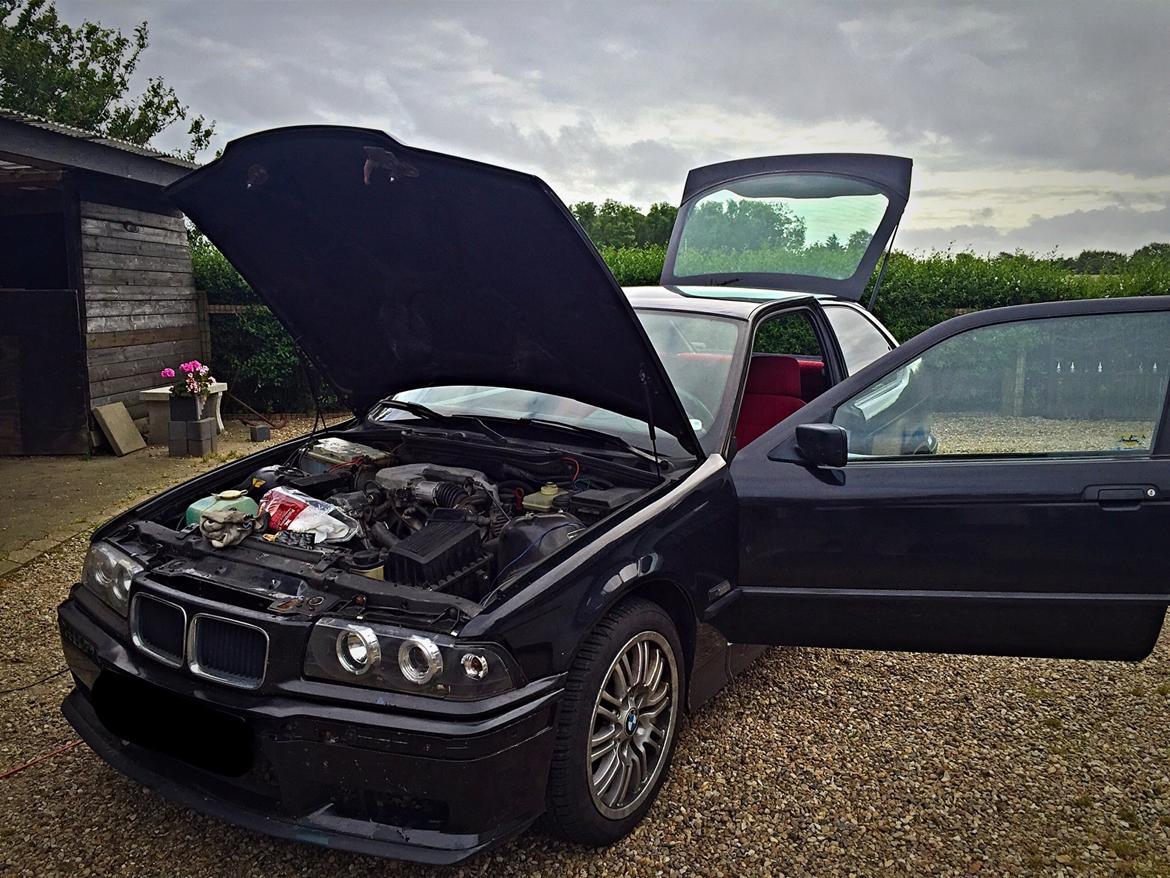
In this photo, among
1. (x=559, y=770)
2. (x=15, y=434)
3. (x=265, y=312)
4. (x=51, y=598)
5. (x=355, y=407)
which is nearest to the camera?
(x=559, y=770)

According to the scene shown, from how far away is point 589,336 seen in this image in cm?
299

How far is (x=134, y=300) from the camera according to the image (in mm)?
9695

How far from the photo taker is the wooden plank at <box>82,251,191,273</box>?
29.6 feet

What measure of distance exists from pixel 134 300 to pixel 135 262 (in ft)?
1.47

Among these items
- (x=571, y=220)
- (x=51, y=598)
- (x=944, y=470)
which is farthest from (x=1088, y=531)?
(x=51, y=598)

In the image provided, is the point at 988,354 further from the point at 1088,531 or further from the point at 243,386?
the point at 243,386

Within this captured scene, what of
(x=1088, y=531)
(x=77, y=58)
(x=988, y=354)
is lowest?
(x=1088, y=531)

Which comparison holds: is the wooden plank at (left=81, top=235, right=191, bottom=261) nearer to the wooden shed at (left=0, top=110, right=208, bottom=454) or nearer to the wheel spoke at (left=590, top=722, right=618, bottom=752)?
the wooden shed at (left=0, top=110, right=208, bottom=454)

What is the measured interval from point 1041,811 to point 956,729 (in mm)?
559

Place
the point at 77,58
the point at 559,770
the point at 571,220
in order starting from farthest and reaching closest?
the point at 77,58, the point at 571,220, the point at 559,770

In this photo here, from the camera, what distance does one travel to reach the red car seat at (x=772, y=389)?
416cm

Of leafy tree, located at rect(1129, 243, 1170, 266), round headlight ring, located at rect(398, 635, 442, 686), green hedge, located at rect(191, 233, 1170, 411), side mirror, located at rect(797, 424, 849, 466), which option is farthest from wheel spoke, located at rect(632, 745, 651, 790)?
leafy tree, located at rect(1129, 243, 1170, 266)

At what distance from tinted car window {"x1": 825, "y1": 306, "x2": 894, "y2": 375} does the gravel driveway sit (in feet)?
5.59

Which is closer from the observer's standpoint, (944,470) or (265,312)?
(944,470)
